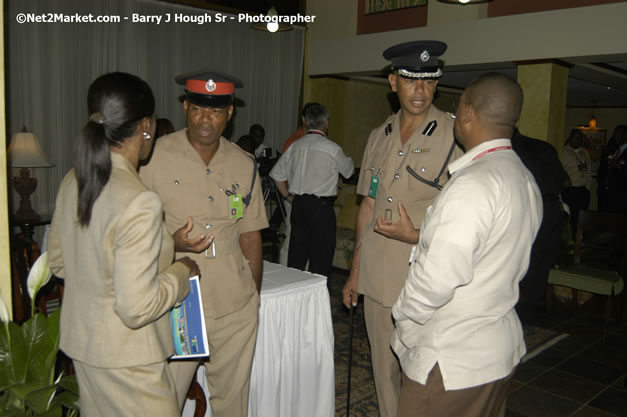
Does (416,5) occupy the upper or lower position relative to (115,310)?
upper

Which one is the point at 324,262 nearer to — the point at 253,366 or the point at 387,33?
the point at 253,366

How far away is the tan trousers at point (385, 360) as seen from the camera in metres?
2.12

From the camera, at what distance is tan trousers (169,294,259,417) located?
6.52 ft

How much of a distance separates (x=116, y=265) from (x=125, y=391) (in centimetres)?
36

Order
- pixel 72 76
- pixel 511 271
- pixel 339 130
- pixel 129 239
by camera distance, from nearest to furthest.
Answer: pixel 129 239 → pixel 511 271 → pixel 72 76 → pixel 339 130

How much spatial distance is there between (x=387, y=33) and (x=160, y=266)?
6993 millimetres

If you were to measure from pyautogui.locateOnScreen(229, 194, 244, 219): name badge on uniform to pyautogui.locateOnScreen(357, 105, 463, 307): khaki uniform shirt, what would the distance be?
1.80ft

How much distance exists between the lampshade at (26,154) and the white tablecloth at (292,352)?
8.81 feet

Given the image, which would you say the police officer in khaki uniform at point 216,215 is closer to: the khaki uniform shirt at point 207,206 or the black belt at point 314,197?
the khaki uniform shirt at point 207,206

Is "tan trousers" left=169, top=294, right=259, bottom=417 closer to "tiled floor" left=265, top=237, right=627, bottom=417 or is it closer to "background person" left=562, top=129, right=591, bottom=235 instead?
"tiled floor" left=265, top=237, right=627, bottom=417

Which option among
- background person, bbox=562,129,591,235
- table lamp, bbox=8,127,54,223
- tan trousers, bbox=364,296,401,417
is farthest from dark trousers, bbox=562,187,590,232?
table lamp, bbox=8,127,54,223

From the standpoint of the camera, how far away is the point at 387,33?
7762 mm

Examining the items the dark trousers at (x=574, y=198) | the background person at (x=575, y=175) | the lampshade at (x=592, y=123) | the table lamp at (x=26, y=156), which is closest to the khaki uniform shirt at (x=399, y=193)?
the table lamp at (x=26, y=156)

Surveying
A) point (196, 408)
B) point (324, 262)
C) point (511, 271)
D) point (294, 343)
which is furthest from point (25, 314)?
point (324, 262)
